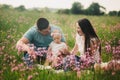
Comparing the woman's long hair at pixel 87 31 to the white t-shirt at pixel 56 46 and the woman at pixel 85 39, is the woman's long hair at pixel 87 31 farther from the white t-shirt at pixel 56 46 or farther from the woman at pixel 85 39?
the white t-shirt at pixel 56 46

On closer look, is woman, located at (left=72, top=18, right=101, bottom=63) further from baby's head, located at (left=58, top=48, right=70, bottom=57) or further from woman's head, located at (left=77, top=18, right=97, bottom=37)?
baby's head, located at (left=58, top=48, right=70, bottom=57)

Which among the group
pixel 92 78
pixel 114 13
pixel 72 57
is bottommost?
pixel 92 78

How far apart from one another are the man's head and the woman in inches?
9.3

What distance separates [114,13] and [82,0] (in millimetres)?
274

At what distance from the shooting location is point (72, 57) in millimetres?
1910

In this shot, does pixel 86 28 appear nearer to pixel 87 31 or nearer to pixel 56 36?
pixel 87 31

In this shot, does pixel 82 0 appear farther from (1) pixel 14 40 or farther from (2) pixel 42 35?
(1) pixel 14 40

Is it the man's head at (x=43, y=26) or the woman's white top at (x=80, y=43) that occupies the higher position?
the man's head at (x=43, y=26)

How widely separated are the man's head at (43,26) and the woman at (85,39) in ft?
0.77

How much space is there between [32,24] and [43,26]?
153mm

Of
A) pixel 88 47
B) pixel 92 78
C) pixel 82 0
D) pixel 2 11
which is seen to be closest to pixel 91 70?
pixel 92 78

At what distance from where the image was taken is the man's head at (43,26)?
2373mm

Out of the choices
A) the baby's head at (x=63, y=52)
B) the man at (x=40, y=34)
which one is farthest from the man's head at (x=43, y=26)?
the baby's head at (x=63, y=52)

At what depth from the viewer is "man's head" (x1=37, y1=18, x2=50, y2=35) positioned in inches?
93.4
